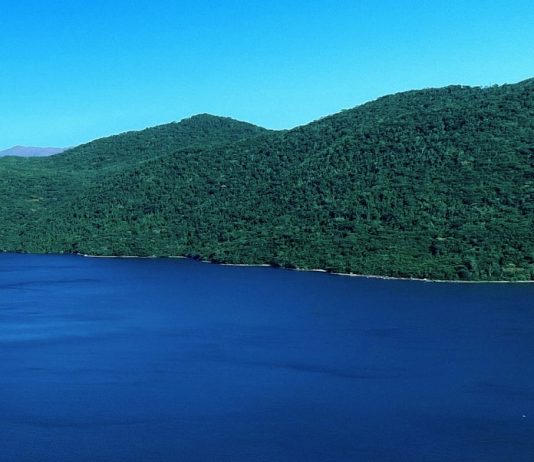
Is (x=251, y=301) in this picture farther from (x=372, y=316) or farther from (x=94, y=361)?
(x=94, y=361)

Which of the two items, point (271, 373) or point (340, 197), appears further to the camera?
point (340, 197)

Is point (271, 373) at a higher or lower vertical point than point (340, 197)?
lower

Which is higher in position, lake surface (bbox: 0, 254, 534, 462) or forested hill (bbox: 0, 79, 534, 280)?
forested hill (bbox: 0, 79, 534, 280)

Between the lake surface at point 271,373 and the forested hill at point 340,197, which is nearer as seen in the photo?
the lake surface at point 271,373

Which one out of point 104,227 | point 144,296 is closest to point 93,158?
point 104,227

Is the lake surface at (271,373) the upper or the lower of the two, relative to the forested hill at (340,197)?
lower
